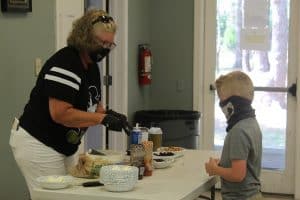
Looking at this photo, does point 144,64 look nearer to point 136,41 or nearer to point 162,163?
point 136,41

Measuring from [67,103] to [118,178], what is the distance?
1.71 feet

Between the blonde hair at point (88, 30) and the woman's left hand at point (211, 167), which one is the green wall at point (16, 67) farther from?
the woman's left hand at point (211, 167)

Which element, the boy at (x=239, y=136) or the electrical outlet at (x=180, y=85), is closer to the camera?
the boy at (x=239, y=136)

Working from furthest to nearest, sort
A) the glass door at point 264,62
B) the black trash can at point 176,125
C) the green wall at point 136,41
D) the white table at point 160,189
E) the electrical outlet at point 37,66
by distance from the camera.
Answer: the glass door at point 264,62 < the green wall at point 136,41 < the black trash can at point 176,125 < the electrical outlet at point 37,66 < the white table at point 160,189

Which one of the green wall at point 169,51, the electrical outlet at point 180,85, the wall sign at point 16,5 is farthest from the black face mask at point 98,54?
the electrical outlet at point 180,85

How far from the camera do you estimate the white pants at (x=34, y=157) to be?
9.57ft

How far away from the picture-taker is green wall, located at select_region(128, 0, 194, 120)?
18.7 ft

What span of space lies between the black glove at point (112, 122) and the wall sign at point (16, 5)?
3.55 ft

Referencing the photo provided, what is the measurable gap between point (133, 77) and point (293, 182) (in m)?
1.82

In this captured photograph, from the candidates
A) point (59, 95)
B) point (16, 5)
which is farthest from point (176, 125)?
point (59, 95)

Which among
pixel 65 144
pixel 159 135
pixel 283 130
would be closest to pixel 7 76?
pixel 65 144

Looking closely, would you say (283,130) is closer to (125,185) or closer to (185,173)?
(185,173)

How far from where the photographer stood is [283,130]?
5512mm

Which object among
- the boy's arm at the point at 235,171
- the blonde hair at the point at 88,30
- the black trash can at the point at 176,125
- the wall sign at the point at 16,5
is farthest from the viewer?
the black trash can at the point at 176,125
